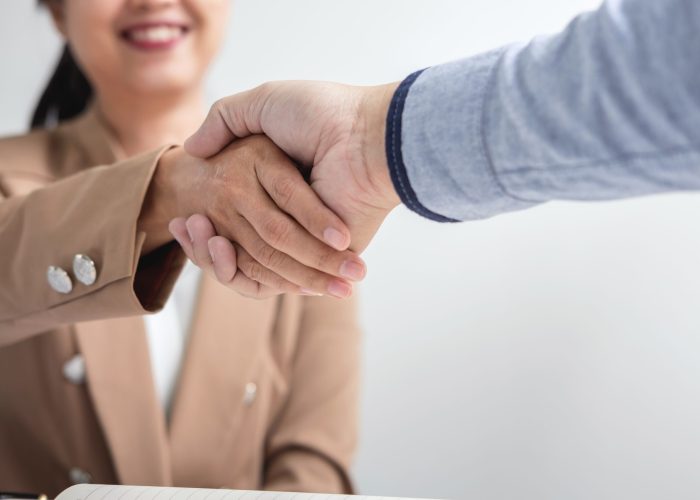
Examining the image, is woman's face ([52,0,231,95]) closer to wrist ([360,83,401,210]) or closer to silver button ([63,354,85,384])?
silver button ([63,354,85,384])

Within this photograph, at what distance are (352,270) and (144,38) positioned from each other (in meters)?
0.54

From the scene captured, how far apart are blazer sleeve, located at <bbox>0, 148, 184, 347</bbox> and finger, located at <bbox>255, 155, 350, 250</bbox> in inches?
4.9

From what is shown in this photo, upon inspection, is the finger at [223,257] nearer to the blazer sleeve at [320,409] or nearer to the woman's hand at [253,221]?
the woman's hand at [253,221]

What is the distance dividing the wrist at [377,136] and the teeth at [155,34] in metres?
0.49

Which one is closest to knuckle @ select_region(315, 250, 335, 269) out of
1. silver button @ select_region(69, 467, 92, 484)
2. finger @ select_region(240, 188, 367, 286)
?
finger @ select_region(240, 188, 367, 286)

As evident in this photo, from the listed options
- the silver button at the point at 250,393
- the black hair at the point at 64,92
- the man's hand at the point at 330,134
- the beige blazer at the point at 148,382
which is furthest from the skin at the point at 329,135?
the black hair at the point at 64,92

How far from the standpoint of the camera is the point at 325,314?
1.13 m

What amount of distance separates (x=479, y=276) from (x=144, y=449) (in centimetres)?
69

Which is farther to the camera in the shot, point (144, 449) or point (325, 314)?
point (325, 314)

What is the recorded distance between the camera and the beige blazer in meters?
0.84

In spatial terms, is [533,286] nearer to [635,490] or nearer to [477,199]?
[635,490]

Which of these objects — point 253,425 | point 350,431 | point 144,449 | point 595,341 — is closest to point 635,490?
point 595,341

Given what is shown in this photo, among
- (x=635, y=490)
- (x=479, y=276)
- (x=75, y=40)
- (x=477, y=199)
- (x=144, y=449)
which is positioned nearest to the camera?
(x=477, y=199)

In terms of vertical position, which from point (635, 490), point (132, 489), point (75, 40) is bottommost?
point (635, 490)
